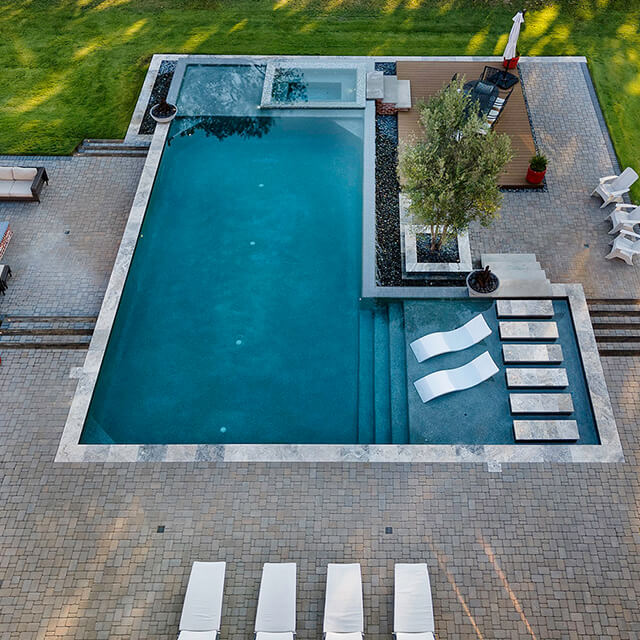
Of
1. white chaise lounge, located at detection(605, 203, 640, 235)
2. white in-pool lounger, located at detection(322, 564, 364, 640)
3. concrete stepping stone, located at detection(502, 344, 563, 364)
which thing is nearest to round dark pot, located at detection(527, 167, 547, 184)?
white chaise lounge, located at detection(605, 203, 640, 235)

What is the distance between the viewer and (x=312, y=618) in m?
10.2

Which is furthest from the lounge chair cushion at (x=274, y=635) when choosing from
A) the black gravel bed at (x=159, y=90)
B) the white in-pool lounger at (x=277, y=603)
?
the black gravel bed at (x=159, y=90)

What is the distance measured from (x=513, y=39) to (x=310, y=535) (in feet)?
52.6

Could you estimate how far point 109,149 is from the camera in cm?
1833

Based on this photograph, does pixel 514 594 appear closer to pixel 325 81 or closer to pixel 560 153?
pixel 560 153

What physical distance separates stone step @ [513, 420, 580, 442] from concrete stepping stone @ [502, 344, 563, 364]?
1.43 metres

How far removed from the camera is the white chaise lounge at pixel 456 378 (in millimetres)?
12617

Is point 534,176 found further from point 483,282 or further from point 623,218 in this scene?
point 483,282

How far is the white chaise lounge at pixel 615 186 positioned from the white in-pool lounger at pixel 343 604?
11767 mm

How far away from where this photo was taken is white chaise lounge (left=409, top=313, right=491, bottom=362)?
13164mm

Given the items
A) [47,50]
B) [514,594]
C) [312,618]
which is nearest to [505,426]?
[514,594]

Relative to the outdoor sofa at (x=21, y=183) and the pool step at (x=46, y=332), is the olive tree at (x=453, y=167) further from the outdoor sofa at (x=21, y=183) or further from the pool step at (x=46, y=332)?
the outdoor sofa at (x=21, y=183)

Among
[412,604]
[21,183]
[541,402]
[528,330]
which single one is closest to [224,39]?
[21,183]

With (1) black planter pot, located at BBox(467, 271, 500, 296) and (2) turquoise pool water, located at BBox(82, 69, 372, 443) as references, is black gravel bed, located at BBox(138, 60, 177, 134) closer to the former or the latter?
(2) turquoise pool water, located at BBox(82, 69, 372, 443)
